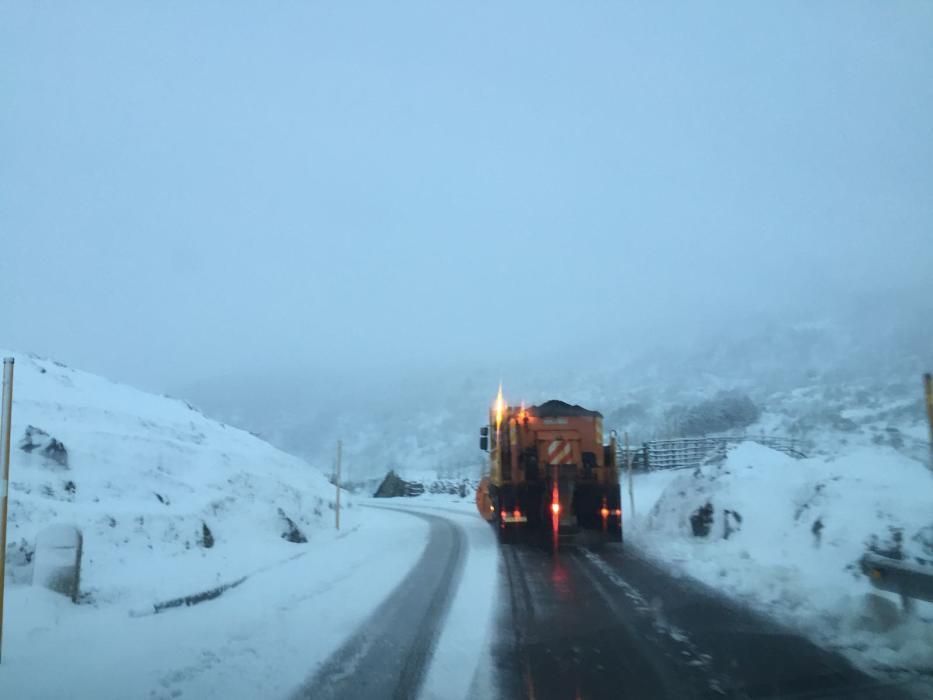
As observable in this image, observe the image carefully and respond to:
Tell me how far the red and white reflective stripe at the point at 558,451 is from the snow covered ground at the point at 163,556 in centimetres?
420

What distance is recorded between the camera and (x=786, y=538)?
1481cm

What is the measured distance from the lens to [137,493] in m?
15.6

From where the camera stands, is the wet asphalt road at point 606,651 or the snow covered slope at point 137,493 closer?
the wet asphalt road at point 606,651

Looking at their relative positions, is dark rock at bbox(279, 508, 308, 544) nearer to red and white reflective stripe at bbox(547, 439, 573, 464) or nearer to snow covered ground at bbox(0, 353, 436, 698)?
snow covered ground at bbox(0, 353, 436, 698)

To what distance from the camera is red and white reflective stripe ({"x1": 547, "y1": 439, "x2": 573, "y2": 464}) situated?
21547mm

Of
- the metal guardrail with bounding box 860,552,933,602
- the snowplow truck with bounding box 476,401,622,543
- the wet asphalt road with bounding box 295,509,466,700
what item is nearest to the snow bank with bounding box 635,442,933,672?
the metal guardrail with bounding box 860,552,933,602

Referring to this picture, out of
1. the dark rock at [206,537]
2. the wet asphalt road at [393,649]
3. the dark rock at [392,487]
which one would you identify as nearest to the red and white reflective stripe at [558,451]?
the wet asphalt road at [393,649]

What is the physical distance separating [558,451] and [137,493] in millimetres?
10641

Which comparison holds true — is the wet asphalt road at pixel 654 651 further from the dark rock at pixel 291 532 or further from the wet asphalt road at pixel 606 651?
the dark rock at pixel 291 532

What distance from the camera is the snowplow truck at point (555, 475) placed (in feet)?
68.4

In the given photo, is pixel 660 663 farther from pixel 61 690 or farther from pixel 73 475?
pixel 73 475

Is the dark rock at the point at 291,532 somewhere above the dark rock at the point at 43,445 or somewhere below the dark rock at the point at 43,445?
below

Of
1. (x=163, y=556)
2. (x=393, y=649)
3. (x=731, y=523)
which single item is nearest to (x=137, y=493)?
(x=163, y=556)

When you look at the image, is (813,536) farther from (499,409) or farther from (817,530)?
(499,409)
